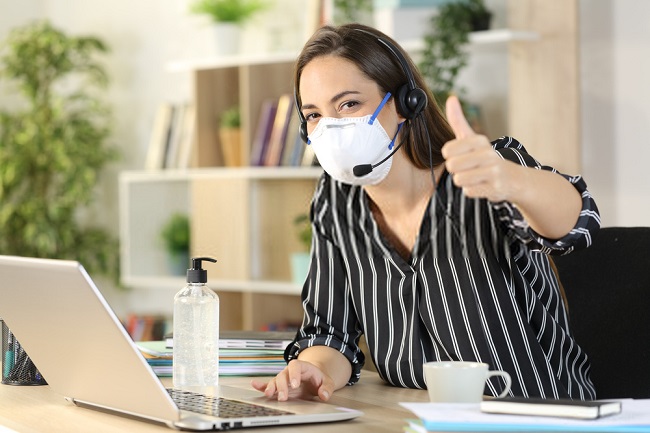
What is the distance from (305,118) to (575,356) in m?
0.57

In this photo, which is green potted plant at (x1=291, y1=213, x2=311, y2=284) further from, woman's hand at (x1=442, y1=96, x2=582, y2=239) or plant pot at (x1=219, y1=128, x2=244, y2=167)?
woman's hand at (x1=442, y1=96, x2=582, y2=239)

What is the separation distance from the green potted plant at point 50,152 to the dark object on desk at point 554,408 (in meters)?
3.59

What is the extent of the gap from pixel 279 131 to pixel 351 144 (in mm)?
2074

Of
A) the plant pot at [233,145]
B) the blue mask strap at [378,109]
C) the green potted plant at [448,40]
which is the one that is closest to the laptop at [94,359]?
the blue mask strap at [378,109]

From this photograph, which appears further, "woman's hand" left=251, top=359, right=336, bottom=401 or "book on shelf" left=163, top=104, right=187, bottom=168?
"book on shelf" left=163, top=104, right=187, bottom=168

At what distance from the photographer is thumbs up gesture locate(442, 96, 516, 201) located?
120 centimetres

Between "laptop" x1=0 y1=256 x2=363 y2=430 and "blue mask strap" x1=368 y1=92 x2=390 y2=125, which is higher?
"blue mask strap" x1=368 y1=92 x2=390 y2=125

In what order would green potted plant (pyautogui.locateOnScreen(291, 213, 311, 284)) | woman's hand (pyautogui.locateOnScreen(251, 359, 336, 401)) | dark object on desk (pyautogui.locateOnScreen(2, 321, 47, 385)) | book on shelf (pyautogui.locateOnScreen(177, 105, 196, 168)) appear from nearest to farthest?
woman's hand (pyautogui.locateOnScreen(251, 359, 336, 401)) < dark object on desk (pyautogui.locateOnScreen(2, 321, 47, 385)) < green potted plant (pyautogui.locateOnScreen(291, 213, 311, 284)) < book on shelf (pyautogui.locateOnScreen(177, 105, 196, 168))

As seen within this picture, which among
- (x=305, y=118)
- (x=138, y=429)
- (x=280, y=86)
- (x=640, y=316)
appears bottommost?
(x=138, y=429)

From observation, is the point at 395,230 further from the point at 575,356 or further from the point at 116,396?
the point at 116,396

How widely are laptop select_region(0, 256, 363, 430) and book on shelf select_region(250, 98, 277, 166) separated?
2358mm

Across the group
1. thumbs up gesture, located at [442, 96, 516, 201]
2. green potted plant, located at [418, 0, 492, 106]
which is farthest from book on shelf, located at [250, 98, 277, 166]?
thumbs up gesture, located at [442, 96, 516, 201]

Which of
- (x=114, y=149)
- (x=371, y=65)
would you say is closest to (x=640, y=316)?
(x=371, y=65)

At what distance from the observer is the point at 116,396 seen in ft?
4.09
